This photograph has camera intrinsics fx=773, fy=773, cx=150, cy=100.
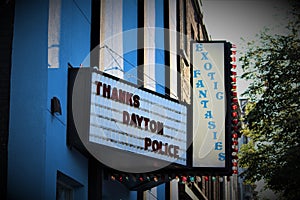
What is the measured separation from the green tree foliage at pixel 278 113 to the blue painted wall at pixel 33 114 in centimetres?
1096

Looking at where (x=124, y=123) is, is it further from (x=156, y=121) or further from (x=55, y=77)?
(x=55, y=77)

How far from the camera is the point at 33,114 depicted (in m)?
13.9

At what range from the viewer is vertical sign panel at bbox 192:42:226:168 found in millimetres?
20359

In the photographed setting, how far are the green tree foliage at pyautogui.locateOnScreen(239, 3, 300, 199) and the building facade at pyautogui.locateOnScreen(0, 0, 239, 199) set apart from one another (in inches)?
183

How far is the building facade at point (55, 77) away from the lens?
542 inches

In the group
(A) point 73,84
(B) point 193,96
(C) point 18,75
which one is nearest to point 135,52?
(B) point 193,96

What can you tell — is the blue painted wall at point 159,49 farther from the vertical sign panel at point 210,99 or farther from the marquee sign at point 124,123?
the marquee sign at point 124,123

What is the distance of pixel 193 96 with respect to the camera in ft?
68.6

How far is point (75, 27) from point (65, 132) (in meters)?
2.56

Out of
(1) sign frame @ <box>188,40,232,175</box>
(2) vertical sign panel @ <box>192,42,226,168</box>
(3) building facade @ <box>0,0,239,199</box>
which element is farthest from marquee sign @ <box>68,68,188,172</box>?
(2) vertical sign panel @ <box>192,42,226,168</box>

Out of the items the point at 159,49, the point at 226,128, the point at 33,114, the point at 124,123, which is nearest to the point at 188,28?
the point at 159,49

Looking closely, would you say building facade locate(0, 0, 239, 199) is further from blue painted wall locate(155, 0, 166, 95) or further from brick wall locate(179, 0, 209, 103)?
brick wall locate(179, 0, 209, 103)

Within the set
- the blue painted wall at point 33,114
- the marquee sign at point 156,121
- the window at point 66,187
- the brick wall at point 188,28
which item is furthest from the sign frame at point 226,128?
the blue painted wall at point 33,114

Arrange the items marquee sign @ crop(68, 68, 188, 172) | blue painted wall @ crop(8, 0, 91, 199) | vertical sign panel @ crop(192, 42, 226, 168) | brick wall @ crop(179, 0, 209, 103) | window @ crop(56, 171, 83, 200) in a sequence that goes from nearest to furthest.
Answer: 1. blue painted wall @ crop(8, 0, 91, 199)
2. window @ crop(56, 171, 83, 200)
3. marquee sign @ crop(68, 68, 188, 172)
4. vertical sign panel @ crop(192, 42, 226, 168)
5. brick wall @ crop(179, 0, 209, 103)
